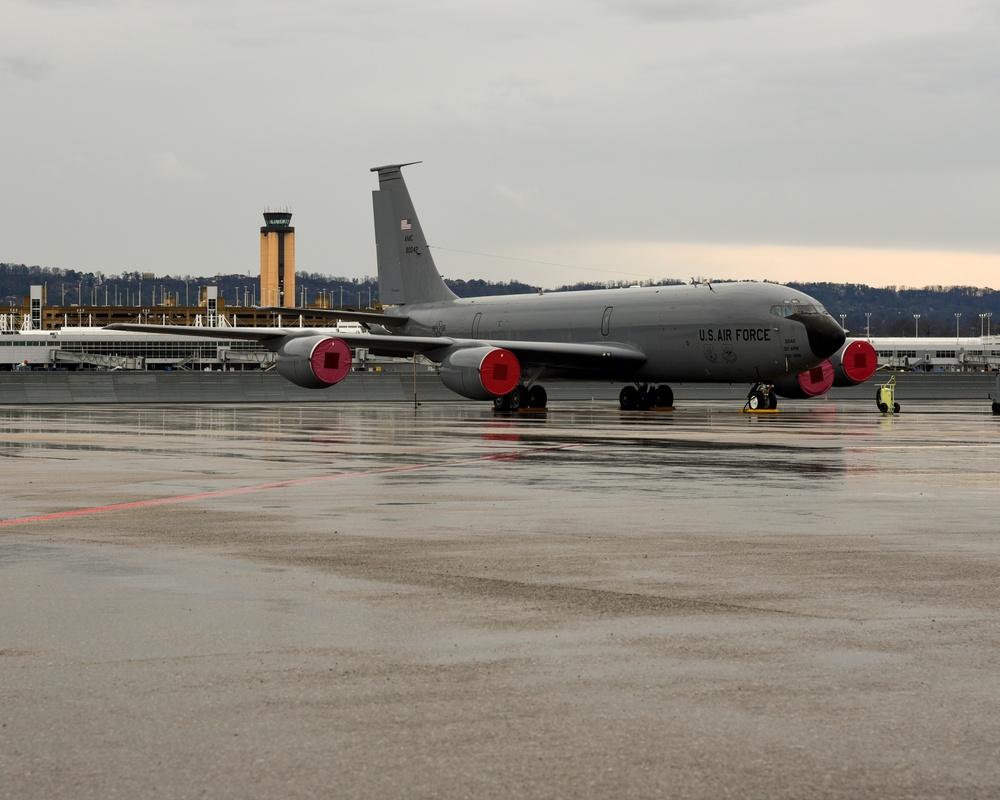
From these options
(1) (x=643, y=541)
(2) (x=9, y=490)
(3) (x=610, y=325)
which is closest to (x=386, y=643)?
(1) (x=643, y=541)

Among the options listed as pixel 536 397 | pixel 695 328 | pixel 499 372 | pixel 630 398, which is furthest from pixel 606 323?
pixel 499 372

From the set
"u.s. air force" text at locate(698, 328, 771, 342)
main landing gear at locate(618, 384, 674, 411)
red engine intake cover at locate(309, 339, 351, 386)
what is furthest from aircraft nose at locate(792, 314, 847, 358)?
red engine intake cover at locate(309, 339, 351, 386)

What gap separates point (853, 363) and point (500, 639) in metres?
38.2

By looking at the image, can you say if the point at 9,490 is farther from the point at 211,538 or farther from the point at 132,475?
the point at 211,538

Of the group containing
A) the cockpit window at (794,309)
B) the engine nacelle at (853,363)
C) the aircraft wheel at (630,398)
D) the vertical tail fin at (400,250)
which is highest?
the vertical tail fin at (400,250)

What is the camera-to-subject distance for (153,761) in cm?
439

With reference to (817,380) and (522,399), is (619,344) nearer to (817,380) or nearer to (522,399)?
(522,399)

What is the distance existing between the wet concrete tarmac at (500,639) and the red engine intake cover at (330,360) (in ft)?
71.2

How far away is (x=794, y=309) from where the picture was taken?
3609cm

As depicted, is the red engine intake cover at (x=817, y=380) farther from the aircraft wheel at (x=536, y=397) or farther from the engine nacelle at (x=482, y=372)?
the engine nacelle at (x=482, y=372)

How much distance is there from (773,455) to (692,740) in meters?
15.8

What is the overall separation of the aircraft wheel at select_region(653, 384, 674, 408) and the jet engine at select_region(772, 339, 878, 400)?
136 inches

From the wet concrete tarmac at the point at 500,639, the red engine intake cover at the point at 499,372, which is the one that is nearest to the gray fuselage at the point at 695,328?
the red engine intake cover at the point at 499,372

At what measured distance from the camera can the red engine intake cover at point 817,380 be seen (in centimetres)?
4244
